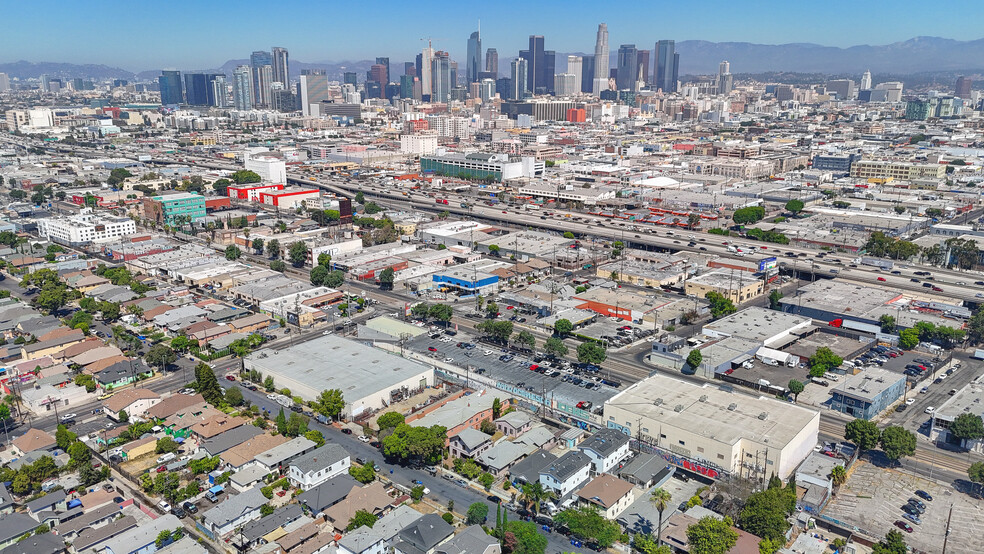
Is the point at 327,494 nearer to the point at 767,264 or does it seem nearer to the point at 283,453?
the point at 283,453

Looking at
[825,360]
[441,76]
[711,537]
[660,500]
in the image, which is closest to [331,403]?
[660,500]

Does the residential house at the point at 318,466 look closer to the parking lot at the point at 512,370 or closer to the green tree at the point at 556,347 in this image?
the parking lot at the point at 512,370

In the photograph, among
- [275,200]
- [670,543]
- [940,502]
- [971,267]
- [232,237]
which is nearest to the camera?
[670,543]

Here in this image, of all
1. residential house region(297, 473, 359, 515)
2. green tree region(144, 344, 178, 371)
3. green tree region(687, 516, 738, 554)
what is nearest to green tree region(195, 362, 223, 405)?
green tree region(144, 344, 178, 371)

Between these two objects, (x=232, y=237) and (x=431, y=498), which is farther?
(x=232, y=237)

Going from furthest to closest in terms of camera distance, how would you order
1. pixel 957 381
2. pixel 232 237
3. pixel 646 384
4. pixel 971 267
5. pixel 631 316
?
pixel 232 237 → pixel 971 267 → pixel 631 316 → pixel 957 381 → pixel 646 384

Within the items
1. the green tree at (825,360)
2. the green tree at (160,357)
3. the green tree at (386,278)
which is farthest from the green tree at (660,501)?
the green tree at (386,278)

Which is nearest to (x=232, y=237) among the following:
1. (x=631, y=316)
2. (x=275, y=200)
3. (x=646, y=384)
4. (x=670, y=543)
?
(x=275, y=200)

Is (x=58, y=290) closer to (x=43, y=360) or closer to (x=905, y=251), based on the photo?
(x=43, y=360)
